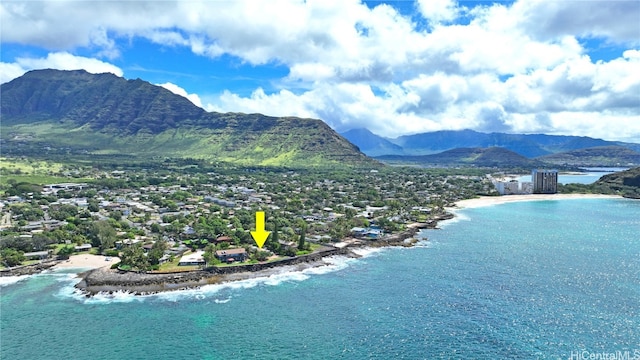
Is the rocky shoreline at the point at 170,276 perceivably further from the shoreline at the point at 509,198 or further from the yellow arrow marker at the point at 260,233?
the shoreline at the point at 509,198

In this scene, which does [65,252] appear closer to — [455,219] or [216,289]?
[216,289]

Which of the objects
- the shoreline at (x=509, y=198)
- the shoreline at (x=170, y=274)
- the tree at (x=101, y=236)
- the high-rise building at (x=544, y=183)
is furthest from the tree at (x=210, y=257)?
the high-rise building at (x=544, y=183)

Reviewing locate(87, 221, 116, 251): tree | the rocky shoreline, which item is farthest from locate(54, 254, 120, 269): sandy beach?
locate(87, 221, 116, 251): tree

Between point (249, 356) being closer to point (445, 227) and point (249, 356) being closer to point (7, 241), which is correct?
point (7, 241)

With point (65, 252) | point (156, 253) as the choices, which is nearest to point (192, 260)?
point (156, 253)

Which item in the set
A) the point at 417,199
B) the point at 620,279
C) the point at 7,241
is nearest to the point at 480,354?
the point at 620,279

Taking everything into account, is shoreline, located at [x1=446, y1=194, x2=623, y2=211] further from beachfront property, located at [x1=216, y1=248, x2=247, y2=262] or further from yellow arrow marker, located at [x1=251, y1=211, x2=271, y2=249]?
beachfront property, located at [x1=216, y1=248, x2=247, y2=262]
